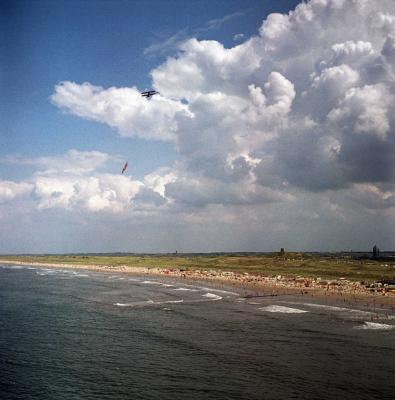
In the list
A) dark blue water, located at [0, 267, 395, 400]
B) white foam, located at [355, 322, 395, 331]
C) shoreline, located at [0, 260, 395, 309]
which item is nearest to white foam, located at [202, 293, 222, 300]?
shoreline, located at [0, 260, 395, 309]

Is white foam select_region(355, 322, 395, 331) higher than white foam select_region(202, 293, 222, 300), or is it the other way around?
white foam select_region(355, 322, 395, 331)

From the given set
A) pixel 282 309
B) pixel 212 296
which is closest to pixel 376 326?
pixel 282 309

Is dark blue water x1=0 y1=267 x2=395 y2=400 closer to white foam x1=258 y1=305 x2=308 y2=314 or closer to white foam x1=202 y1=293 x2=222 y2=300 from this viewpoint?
white foam x1=258 y1=305 x2=308 y2=314

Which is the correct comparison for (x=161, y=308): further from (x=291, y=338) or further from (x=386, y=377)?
(x=386, y=377)

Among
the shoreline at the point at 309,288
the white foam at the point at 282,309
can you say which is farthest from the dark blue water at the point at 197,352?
the shoreline at the point at 309,288

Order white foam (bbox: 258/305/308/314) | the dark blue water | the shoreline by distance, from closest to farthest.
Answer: the dark blue water < white foam (bbox: 258/305/308/314) < the shoreline

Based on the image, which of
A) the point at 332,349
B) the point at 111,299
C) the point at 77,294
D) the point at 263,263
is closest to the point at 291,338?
the point at 332,349

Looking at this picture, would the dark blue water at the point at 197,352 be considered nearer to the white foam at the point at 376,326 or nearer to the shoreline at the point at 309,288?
the white foam at the point at 376,326

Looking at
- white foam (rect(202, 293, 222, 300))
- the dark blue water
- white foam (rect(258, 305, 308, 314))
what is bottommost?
white foam (rect(202, 293, 222, 300))
